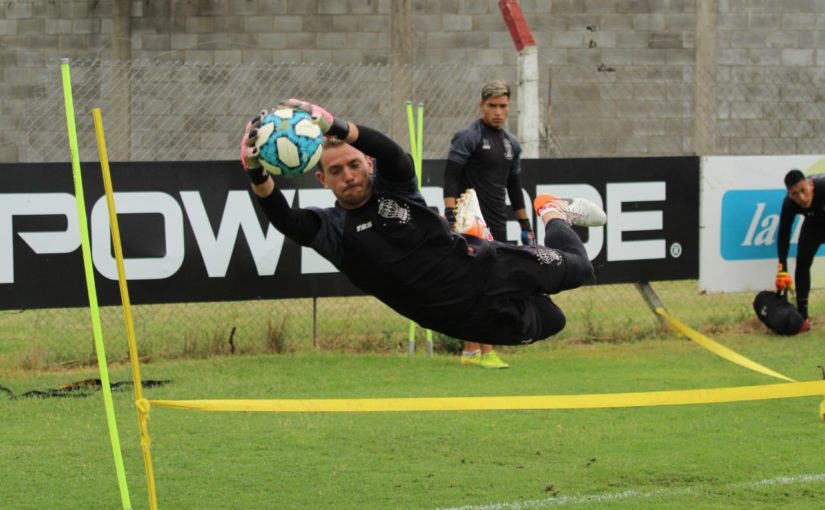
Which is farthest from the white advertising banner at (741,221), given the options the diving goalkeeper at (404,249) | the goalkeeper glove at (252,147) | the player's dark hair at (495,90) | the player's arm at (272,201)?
the goalkeeper glove at (252,147)

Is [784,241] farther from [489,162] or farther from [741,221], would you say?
[489,162]

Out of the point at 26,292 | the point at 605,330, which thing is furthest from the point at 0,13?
the point at 605,330

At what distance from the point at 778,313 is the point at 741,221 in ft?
3.76

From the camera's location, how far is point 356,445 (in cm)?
762

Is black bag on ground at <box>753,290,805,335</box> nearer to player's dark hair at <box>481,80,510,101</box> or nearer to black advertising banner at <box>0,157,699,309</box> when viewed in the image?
black advertising banner at <box>0,157,699,309</box>

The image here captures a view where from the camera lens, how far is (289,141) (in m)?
4.95

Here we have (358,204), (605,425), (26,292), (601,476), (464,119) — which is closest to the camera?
(358,204)

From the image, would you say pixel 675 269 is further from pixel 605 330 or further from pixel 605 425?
pixel 605 425

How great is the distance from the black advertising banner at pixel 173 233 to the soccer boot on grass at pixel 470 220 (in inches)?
153

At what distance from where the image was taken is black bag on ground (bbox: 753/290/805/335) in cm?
1198

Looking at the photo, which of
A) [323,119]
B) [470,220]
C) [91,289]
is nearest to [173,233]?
[470,220]

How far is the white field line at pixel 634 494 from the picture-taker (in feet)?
20.2

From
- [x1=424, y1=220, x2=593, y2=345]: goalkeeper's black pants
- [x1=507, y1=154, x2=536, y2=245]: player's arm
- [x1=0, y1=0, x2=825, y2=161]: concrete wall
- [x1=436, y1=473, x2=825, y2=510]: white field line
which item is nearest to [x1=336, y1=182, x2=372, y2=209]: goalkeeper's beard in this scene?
[x1=424, y1=220, x2=593, y2=345]: goalkeeper's black pants

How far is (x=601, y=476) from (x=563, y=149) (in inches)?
391
